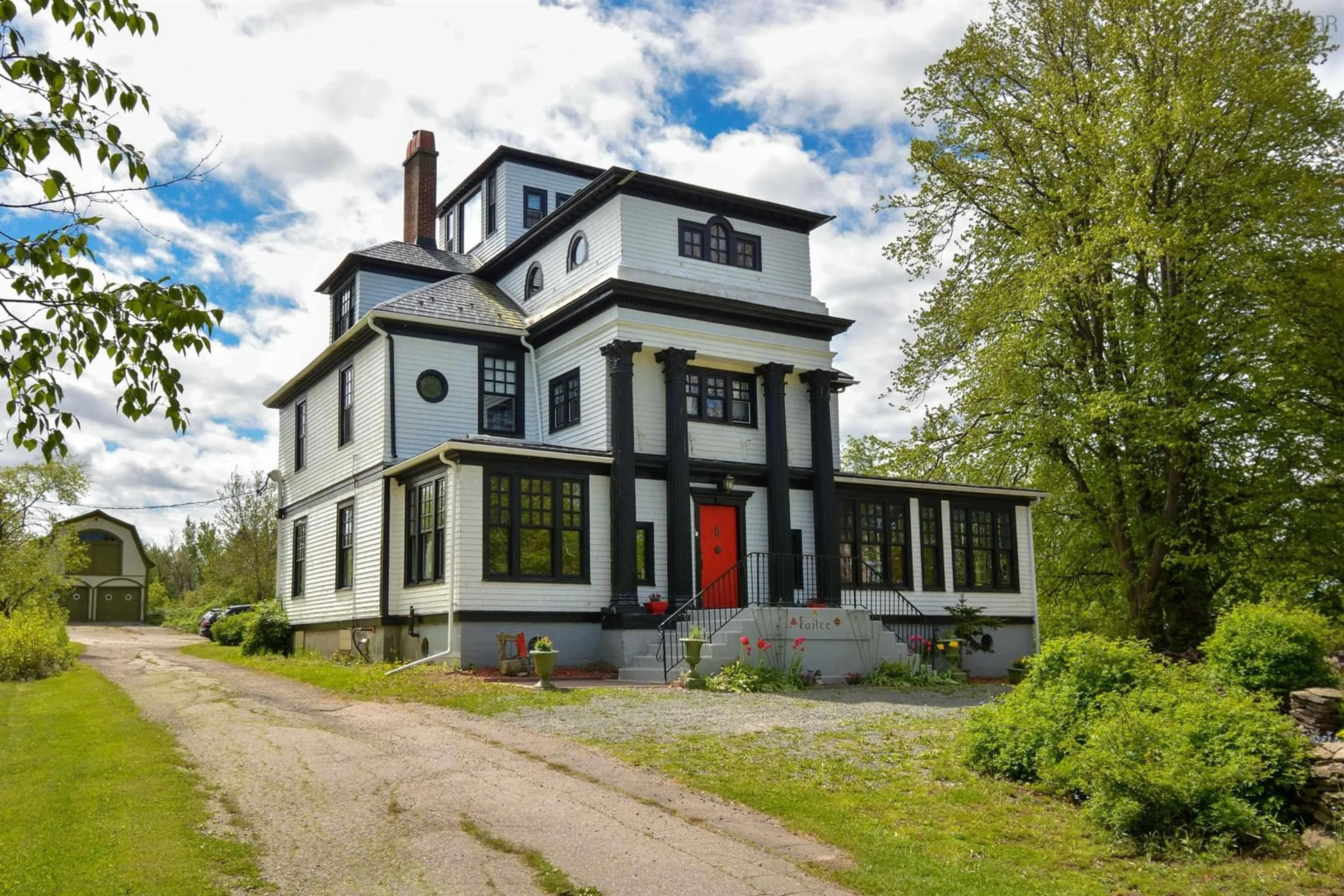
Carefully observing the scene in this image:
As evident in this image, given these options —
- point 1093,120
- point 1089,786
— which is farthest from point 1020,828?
point 1093,120

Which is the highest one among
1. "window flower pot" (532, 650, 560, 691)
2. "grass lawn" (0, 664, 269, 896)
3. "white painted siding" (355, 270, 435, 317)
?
"white painted siding" (355, 270, 435, 317)

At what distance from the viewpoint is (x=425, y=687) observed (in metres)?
17.4

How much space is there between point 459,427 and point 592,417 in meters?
3.38

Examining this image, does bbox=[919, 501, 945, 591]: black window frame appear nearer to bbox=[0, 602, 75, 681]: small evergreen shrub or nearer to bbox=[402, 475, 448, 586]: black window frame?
bbox=[402, 475, 448, 586]: black window frame

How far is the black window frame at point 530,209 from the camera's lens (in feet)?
103

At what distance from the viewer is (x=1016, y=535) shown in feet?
92.1

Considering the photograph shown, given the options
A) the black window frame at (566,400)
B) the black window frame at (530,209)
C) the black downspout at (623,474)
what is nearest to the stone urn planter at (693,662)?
the black downspout at (623,474)

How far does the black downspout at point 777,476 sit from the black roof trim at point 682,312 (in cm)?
105

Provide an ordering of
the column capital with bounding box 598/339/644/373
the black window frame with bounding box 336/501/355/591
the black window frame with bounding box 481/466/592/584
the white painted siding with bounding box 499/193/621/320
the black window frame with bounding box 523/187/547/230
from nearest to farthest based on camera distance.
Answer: the black window frame with bounding box 481/466/592/584
the column capital with bounding box 598/339/644/373
the white painted siding with bounding box 499/193/621/320
the black window frame with bounding box 336/501/355/591
the black window frame with bounding box 523/187/547/230

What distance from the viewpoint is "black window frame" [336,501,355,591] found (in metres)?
25.4

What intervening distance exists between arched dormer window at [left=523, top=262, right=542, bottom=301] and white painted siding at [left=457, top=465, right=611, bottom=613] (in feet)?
20.5

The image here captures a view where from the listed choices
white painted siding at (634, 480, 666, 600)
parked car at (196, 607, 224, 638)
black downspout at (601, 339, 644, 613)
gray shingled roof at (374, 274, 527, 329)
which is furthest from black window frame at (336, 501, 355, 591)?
parked car at (196, 607, 224, 638)

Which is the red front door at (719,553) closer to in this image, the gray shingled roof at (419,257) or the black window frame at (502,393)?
the black window frame at (502,393)

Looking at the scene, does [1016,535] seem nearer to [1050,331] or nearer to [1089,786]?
[1050,331]
